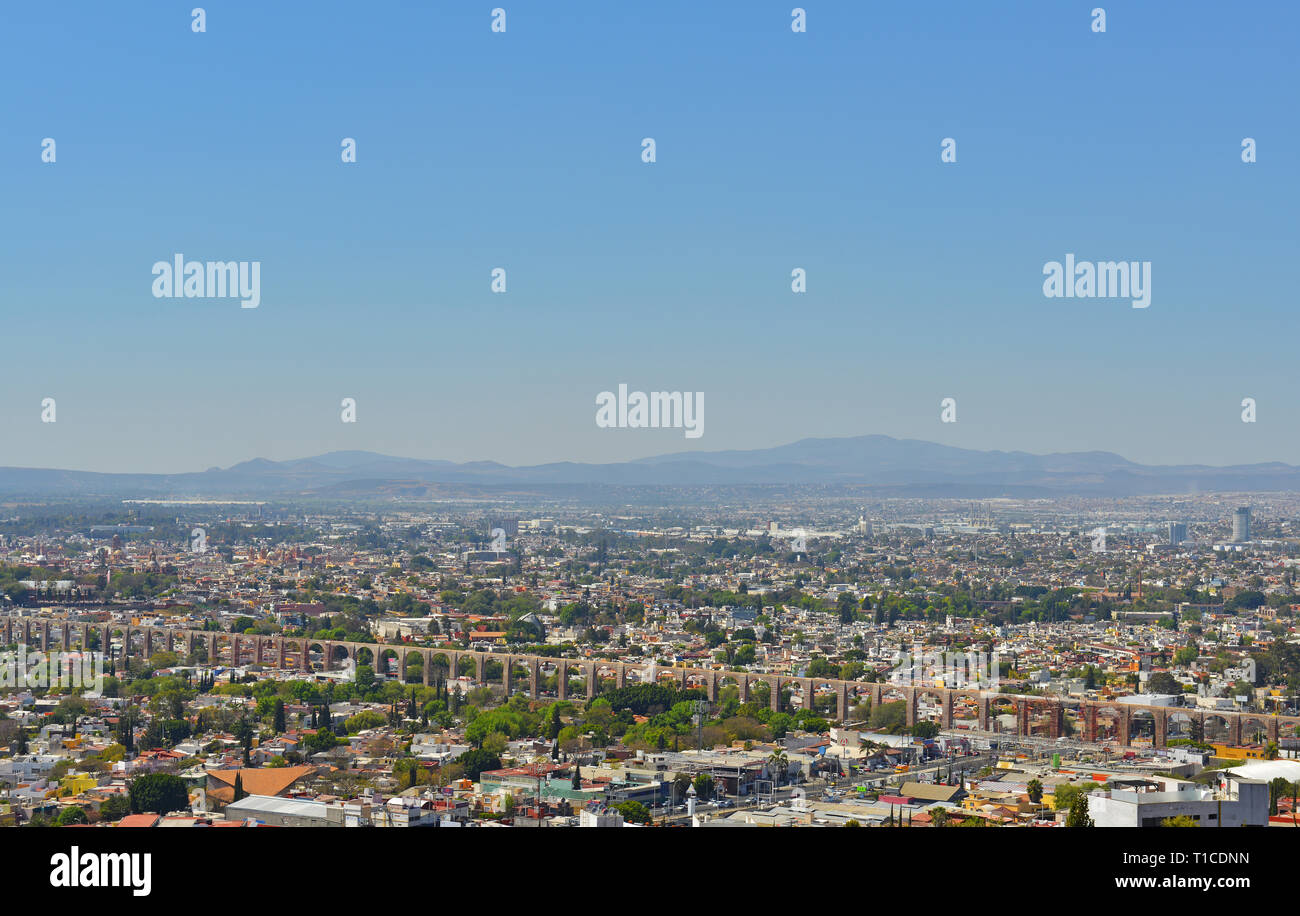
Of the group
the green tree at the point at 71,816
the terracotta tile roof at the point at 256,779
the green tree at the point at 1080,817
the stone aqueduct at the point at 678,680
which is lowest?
the stone aqueduct at the point at 678,680

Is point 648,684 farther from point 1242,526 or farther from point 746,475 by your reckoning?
point 746,475

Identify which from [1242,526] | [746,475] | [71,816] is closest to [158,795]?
[71,816]

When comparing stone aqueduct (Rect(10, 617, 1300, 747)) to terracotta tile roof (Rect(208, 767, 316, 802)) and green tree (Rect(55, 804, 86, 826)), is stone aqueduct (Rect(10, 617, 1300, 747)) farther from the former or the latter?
green tree (Rect(55, 804, 86, 826))

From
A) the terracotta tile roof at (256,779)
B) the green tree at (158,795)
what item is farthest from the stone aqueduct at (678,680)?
the green tree at (158,795)

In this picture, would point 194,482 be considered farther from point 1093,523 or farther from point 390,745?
point 390,745

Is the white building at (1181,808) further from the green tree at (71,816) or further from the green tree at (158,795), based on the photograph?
the green tree at (158,795)
